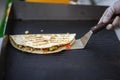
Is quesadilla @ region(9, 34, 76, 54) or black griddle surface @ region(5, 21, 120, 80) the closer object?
black griddle surface @ region(5, 21, 120, 80)

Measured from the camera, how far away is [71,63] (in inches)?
34.6

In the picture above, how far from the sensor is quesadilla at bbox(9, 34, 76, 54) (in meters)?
0.92

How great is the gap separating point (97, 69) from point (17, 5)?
519 mm

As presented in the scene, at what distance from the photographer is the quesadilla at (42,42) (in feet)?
3.02

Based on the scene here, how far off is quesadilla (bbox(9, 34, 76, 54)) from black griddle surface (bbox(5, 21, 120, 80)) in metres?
0.02

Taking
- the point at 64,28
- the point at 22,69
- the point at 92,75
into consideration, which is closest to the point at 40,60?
the point at 22,69

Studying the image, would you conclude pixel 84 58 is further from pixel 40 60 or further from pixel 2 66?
pixel 2 66

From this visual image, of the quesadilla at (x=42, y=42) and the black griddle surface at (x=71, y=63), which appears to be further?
the quesadilla at (x=42, y=42)

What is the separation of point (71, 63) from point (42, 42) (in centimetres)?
16

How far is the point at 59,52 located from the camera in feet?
3.06

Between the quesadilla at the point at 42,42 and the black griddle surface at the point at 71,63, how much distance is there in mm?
22

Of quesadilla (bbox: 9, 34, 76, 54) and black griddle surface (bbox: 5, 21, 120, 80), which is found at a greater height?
quesadilla (bbox: 9, 34, 76, 54)

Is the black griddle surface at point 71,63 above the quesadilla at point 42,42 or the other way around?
the other way around

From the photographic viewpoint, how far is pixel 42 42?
96 centimetres
